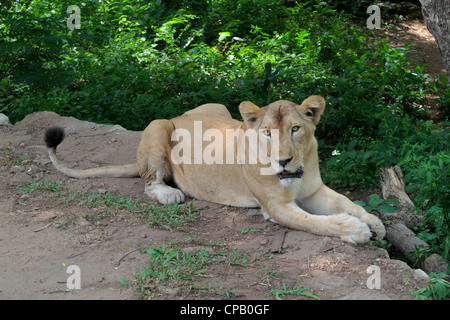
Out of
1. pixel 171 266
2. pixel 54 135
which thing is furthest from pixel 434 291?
pixel 54 135

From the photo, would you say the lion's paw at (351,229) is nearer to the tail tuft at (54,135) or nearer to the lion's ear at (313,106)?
the lion's ear at (313,106)

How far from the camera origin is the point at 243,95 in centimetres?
788

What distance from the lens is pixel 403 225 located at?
16.1 feet

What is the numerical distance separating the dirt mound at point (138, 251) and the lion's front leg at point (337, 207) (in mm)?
286

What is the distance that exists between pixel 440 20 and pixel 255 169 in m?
2.58

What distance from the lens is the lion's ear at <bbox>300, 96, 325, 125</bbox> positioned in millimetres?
4535

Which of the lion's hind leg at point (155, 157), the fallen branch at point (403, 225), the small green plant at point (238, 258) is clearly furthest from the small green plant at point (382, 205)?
the lion's hind leg at point (155, 157)

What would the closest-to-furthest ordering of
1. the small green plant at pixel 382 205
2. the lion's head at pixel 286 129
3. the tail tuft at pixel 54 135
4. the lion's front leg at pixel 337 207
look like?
the lion's head at pixel 286 129, the lion's front leg at pixel 337 207, the small green plant at pixel 382 205, the tail tuft at pixel 54 135

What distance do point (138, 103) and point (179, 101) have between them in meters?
0.58

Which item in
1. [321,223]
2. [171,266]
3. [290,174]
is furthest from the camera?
[290,174]

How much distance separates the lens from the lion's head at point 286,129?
4293mm

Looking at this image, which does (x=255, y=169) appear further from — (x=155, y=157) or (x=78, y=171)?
(x=78, y=171)

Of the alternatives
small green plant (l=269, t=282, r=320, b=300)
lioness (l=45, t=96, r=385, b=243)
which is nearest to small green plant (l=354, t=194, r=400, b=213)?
lioness (l=45, t=96, r=385, b=243)
